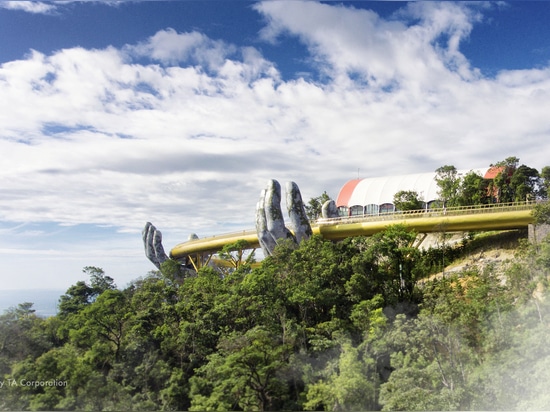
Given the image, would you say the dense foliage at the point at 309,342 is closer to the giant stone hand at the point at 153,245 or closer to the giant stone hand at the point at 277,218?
the giant stone hand at the point at 277,218

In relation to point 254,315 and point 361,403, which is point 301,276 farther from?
point 361,403

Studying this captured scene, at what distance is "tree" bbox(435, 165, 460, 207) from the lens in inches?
1022

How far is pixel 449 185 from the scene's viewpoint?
86.5 ft

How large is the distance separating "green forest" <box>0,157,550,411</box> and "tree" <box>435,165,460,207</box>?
848cm

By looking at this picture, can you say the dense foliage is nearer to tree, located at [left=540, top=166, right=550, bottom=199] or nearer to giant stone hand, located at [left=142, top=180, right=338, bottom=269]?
giant stone hand, located at [left=142, top=180, right=338, bottom=269]

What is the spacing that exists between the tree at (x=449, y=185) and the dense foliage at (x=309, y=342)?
9.43 metres

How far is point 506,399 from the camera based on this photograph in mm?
11898

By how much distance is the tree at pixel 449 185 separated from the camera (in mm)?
25969

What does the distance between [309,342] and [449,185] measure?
1495 centimetres

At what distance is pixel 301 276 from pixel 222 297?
259cm

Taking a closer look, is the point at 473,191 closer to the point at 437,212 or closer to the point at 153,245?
the point at 437,212

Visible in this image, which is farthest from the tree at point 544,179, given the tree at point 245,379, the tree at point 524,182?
the tree at point 245,379

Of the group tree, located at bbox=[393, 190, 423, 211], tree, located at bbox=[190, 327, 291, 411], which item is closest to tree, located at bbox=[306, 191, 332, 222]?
tree, located at bbox=[393, 190, 423, 211]

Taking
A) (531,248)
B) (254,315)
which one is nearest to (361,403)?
(254,315)
